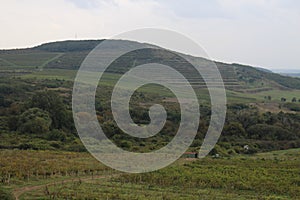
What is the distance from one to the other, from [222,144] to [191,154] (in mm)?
7618

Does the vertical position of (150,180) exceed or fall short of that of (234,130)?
it falls short

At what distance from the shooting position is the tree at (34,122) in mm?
46188

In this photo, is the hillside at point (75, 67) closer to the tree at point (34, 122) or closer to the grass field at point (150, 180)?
the tree at point (34, 122)

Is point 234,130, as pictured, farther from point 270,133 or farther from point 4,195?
point 4,195

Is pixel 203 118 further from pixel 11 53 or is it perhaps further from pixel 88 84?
pixel 11 53

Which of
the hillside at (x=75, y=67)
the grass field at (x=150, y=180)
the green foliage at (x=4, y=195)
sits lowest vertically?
the grass field at (x=150, y=180)

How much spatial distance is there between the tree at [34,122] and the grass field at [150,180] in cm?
1398

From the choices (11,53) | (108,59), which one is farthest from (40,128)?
(11,53)

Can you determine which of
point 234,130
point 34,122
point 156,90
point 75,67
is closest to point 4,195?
point 34,122

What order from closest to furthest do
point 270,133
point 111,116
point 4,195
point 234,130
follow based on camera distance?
point 4,195 → point 270,133 → point 234,130 → point 111,116

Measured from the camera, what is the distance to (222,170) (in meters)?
27.9

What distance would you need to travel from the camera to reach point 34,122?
46344 mm

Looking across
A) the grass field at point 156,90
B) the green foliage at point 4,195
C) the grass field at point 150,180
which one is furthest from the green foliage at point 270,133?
the green foliage at point 4,195

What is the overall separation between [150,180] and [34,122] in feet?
83.6
